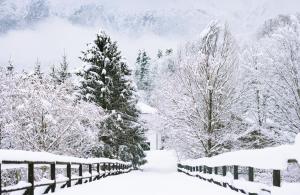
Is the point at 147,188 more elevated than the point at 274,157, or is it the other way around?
the point at 274,157

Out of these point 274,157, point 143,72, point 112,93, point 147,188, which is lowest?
point 147,188

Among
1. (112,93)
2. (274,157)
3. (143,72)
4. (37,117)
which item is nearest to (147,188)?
(274,157)

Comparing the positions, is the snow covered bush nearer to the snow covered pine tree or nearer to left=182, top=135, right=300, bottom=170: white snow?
the snow covered pine tree

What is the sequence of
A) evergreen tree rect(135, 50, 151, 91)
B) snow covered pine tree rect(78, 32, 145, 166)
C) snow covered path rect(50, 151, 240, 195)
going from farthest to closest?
evergreen tree rect(135, 50, 151, 91), snow covered pine tree rect(78, 32, 145, 166), snow covered path rect(50, 151, 240, 195)

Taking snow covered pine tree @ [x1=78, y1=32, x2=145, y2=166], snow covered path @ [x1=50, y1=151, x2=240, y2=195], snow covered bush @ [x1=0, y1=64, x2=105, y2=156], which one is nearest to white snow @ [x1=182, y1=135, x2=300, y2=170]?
snow covered path @ [x1=50, y1=151, x2=240, y2=195]

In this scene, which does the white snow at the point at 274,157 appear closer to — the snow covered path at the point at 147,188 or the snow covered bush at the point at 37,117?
the snow covered path at the point at 147,188

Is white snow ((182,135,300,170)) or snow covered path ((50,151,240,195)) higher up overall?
white snow ((182,135,300,170))

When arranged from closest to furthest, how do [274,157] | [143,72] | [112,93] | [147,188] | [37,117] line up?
1. [274,157]
2. [147,188]
3. [37,117]
4. [112,93]
5. [143,72]

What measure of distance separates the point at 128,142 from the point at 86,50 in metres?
8.90

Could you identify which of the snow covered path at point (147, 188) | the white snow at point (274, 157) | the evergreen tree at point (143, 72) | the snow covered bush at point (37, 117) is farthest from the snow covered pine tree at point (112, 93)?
the evergreen tree at point (143, 72)

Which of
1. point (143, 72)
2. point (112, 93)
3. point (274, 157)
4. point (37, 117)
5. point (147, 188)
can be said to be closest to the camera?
point (274, 157)

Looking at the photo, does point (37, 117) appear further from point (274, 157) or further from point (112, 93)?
point (274, 157)

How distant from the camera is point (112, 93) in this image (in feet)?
115

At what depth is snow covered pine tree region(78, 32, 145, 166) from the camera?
34.1 meters
